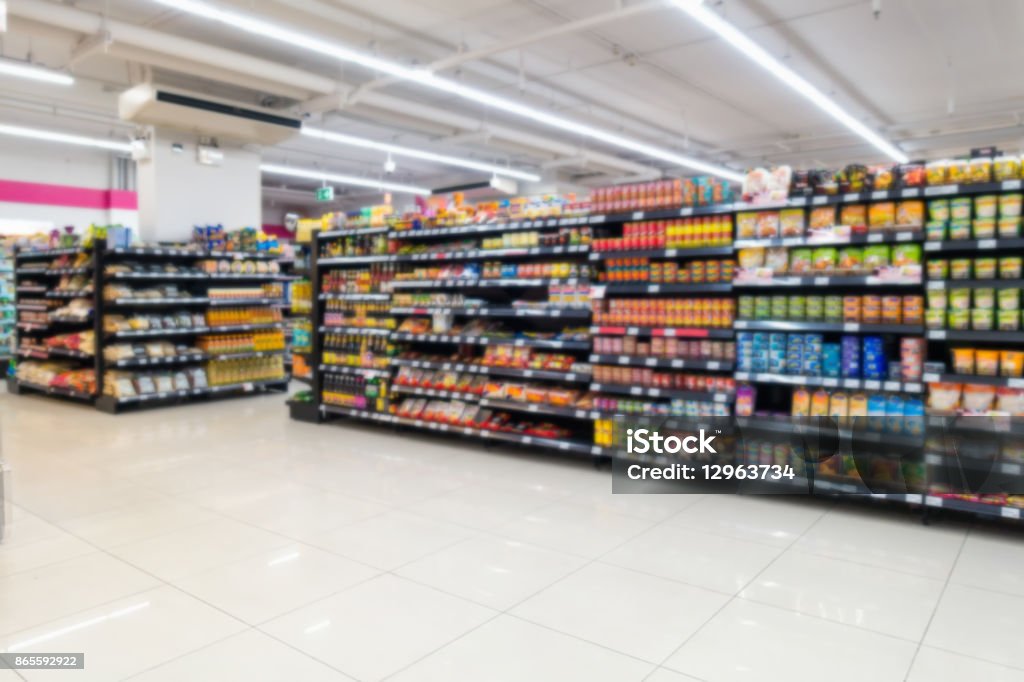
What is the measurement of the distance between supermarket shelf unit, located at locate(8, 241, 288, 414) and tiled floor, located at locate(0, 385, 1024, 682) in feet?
10.0

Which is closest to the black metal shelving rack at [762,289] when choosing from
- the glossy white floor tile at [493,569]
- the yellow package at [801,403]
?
the yellow package at [801,403]

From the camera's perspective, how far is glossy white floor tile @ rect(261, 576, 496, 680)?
8.55ft

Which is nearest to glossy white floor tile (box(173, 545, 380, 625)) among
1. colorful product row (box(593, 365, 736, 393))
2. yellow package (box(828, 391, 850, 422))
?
colorful product row (box(593, 365, 736, 393))

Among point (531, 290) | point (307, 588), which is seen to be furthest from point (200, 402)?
point (307, 588)

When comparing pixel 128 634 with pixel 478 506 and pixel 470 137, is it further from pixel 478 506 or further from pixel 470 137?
pixel 470 137

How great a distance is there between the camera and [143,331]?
8.16 meters

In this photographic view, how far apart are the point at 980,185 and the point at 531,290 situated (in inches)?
140

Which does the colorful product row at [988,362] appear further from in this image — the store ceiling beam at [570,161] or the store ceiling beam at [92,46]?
the store ceiling beam at [570,161]

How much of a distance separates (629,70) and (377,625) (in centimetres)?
942

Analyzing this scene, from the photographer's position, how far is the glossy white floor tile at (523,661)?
2482 millimetres

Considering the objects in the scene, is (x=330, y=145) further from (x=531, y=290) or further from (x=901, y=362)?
(x=901, y=362)

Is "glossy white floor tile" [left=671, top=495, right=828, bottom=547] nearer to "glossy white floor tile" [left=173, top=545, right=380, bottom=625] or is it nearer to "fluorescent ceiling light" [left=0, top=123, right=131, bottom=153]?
"glossy white floor tile" [left=173, top=545, right=380, bottom=625]

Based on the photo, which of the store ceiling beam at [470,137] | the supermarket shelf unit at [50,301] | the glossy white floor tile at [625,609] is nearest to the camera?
the glossy white floor tile at [625,609]

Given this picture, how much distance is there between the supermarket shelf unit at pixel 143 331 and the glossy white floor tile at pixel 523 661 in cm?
679
